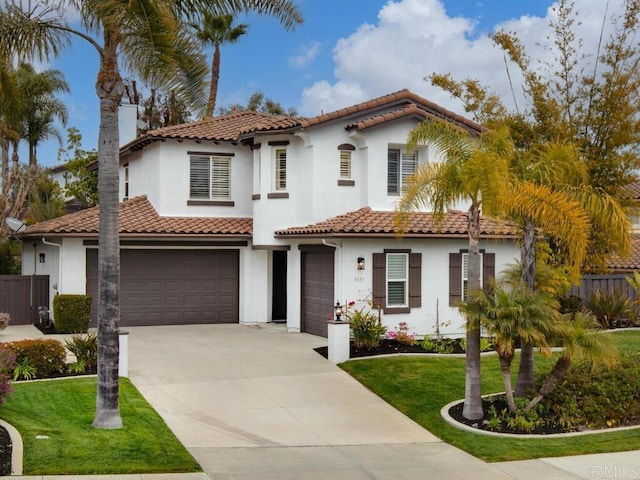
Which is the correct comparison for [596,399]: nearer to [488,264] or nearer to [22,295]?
[488,264]

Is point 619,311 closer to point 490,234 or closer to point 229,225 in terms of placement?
point 490,234

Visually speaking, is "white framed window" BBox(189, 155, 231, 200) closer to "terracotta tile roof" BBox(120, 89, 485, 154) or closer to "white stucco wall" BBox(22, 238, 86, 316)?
"terracotta tile roof" BBox(120, 89, 485, 154)

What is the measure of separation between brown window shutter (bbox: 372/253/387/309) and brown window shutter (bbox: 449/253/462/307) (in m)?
2.11

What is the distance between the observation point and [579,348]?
37.4 ft

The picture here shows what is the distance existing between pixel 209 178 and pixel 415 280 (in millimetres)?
7784

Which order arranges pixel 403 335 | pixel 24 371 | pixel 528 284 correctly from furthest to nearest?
pixel 403 335
pixel 24 371
pixel 528 284

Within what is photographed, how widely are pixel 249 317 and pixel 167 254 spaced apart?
3226mm

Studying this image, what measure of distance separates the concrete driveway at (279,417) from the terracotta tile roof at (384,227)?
3062mm

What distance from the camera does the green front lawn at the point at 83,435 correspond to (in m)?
9.02

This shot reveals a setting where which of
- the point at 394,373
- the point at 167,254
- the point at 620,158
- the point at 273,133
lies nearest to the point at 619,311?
the point at 620,158

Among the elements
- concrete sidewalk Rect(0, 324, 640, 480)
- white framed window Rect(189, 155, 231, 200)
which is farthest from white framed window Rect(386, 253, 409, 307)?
white framed window Rect(189, 155, 231, 200)

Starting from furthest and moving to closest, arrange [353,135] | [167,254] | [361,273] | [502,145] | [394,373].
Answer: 1. [167,254]
2. [353,135]
3. [361,273]
4. [394,373]
5. [502,145]

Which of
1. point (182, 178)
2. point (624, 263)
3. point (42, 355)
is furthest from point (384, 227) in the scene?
point (624, 263)

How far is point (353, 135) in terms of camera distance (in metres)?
20.8
